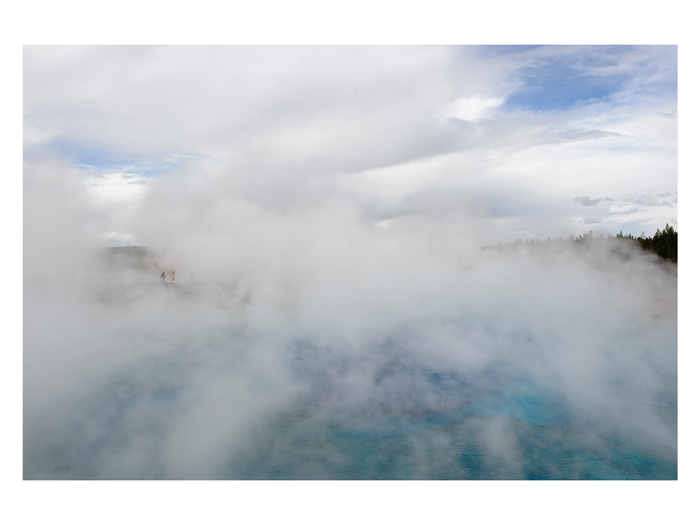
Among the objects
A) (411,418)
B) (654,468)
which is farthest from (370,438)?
(654,468)

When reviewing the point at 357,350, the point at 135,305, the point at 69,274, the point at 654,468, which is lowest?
the point at 654,468

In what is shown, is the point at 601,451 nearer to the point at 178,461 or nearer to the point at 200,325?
the point at 178,461

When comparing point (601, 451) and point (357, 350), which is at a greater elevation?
point (357, 350)

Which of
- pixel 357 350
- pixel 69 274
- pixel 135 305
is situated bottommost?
pixel 357 350

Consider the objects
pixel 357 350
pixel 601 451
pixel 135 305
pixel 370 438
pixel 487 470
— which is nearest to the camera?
pixel 487 470

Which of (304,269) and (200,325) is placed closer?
(200,325)

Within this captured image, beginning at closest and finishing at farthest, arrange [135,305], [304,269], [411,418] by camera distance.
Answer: [411,418]
[135,305]
[304,269]

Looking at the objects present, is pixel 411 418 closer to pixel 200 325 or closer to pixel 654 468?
pixel 654 468

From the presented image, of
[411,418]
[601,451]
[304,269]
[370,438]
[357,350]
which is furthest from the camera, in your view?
[304,269]

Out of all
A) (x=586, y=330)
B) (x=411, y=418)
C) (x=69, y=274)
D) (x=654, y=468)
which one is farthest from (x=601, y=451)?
(x=69, y=274)
